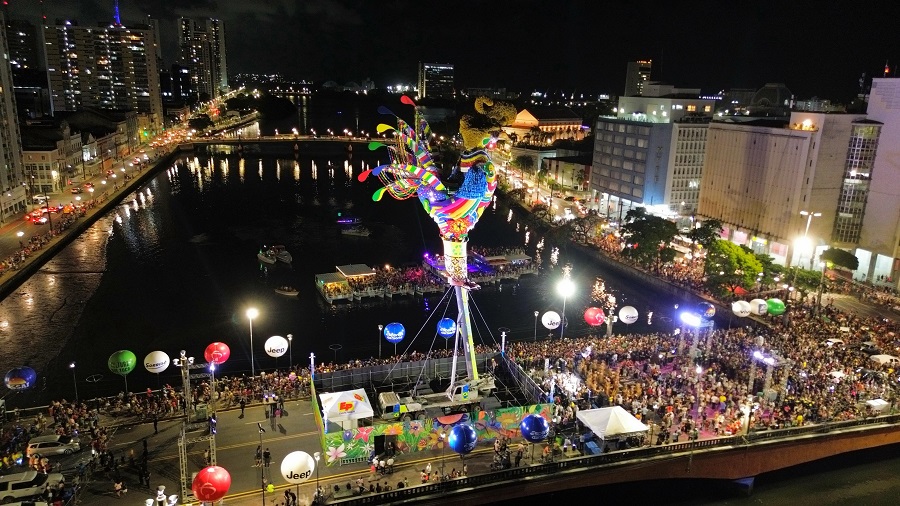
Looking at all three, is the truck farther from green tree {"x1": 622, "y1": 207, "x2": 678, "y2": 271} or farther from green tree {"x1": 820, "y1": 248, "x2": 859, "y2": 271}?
green tree {"x1": 820, "y1": 248, "x2": 859, "y2": 271}

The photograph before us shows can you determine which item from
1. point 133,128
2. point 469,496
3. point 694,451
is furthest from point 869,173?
point 133,128

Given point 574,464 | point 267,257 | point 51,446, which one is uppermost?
point 51,446

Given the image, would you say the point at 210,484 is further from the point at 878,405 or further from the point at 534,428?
the point at 878,405

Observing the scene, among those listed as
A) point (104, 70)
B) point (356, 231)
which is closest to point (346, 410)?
point (356, 231)

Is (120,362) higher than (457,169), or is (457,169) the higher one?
(457,169)

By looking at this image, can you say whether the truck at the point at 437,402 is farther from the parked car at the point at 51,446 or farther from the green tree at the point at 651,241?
the green tree at the point at 651,241

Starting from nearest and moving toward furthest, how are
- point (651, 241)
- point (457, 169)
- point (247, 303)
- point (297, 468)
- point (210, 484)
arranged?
point (210, 484) < point (297, 468) < point (457, 169) < point (247, 303) < point (651, 241)
